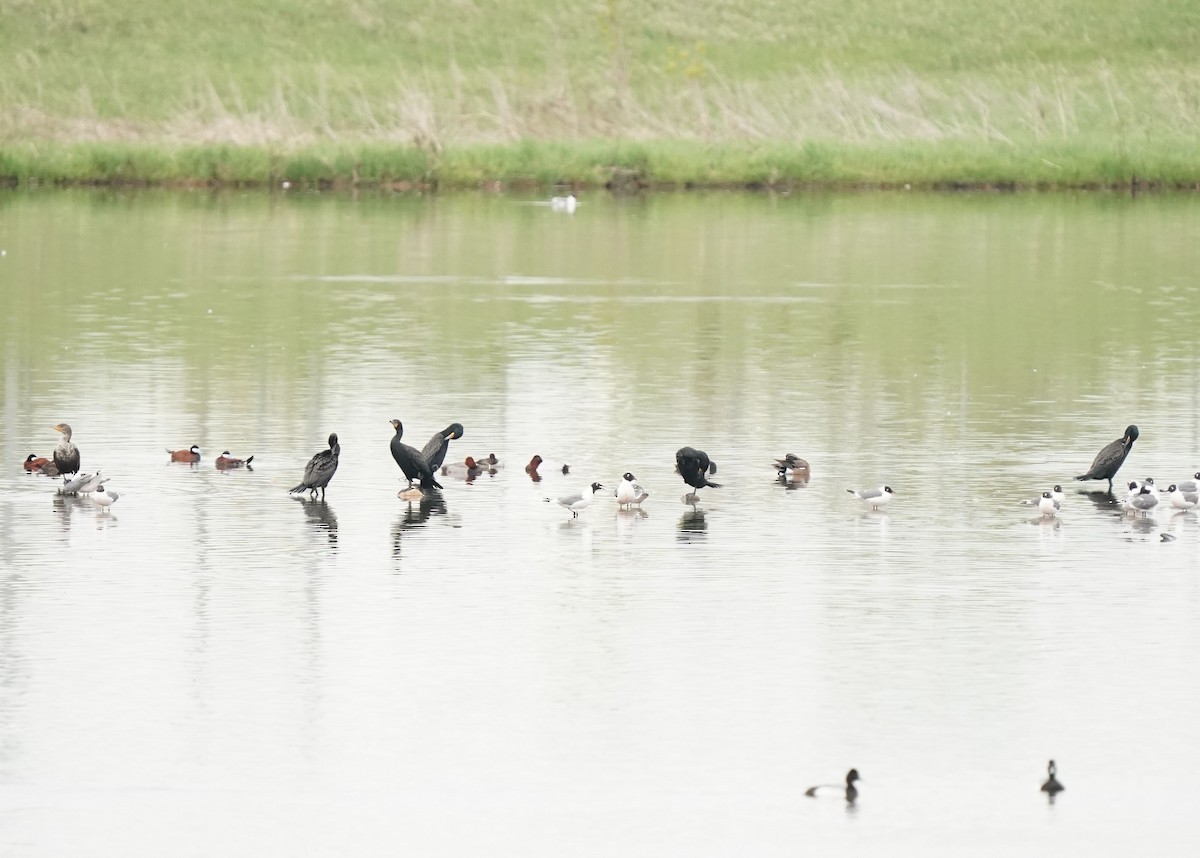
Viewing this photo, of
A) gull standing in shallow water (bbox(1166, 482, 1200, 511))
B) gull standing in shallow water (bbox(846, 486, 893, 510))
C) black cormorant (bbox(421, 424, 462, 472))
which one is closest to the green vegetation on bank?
black cormorant (bbox(421, 424, 462, 472))

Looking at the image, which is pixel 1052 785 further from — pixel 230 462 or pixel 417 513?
pixel 230 462

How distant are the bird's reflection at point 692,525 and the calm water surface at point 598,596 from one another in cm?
8

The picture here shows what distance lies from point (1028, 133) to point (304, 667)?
56.9 meters

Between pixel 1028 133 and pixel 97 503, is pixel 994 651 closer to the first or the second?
pixel 97 503

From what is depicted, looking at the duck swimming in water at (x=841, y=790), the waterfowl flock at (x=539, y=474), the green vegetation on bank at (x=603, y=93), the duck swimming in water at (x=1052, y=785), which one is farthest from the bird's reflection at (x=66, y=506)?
the green vegetation on bank at (x=603, y=93)

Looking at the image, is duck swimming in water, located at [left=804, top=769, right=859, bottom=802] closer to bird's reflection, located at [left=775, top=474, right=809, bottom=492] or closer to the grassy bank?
bird's reflection, located at [left=775, top=474, right=809, bottom=492]

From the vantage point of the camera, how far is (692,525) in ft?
48.3

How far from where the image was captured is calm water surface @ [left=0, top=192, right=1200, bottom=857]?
29.6ft

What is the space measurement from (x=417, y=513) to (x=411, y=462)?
0.66m

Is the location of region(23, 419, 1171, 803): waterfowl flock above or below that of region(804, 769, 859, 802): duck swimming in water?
above

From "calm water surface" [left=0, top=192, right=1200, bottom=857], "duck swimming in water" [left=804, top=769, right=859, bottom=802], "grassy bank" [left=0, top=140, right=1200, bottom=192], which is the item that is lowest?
"duck swimming in water" [left=804, top=769, right=859, bottom=802]

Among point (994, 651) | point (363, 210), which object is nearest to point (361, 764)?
point (994, 651)

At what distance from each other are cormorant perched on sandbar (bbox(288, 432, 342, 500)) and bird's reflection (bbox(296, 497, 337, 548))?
0.10 meters

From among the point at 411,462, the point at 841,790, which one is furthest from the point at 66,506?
the point at 841,790
